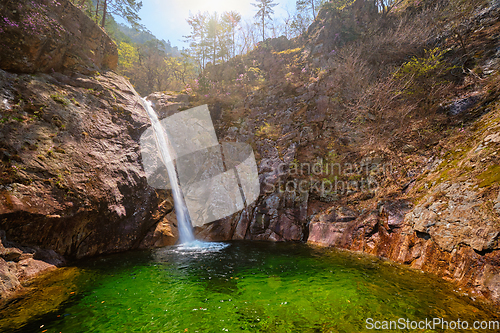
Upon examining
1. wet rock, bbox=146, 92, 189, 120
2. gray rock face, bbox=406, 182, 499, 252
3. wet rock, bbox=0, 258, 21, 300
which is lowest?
wet rock, bbox=0, 258, 21, 300

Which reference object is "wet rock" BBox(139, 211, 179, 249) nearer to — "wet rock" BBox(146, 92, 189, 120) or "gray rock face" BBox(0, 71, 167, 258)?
"gray rock face" BBox(0, 71, 167, 258)

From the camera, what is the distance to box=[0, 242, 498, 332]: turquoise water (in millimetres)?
3963

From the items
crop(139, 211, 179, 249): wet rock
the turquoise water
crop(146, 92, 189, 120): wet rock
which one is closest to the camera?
the turquoise water

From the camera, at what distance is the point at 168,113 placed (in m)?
18.8

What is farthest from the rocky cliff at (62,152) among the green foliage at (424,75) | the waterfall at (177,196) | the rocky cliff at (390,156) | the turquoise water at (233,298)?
the green foliage at (424,75)

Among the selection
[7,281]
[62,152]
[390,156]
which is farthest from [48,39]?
[390,156]

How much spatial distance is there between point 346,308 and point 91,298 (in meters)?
6.42

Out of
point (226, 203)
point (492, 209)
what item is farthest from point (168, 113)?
point (492, 209)

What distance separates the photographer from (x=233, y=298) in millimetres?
5148

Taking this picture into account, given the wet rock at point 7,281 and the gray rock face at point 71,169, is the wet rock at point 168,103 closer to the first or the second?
the gray rock face at point 71,169

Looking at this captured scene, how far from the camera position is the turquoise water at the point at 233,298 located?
3.96 metres

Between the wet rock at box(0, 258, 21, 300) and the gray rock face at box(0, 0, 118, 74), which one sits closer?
the wet rock at box(0, 258, 21, 300)

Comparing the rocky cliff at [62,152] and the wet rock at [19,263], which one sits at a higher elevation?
the rocky cliff at [62,152]

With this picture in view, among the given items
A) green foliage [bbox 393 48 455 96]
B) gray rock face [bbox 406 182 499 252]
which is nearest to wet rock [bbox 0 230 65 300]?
gray rock face [bbox 406 182 499 252]
